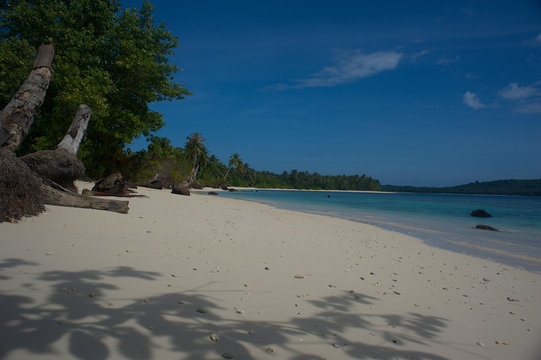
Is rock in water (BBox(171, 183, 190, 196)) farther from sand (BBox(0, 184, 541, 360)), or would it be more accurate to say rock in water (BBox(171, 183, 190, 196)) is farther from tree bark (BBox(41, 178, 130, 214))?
sand (BBox(0, 184, 541, 360))

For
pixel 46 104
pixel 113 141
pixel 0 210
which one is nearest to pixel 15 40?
pixel 46 104

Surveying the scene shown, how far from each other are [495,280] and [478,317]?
272 centimetres

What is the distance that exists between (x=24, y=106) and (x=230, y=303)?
8.30 metres

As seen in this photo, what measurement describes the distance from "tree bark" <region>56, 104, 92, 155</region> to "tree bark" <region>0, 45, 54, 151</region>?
1.30 metres

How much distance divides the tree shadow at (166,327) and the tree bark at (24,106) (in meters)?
5.68

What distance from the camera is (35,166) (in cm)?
736

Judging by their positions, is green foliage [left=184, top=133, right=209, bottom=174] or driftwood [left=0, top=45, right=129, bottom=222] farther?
green foliage [left=184, top=133, right=209, bottom=174]

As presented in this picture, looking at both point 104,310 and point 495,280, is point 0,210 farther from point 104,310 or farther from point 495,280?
point 495,280

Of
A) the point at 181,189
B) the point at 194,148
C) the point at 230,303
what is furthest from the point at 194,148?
the point at 230,303

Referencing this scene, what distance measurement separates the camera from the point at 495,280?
17.6 ft

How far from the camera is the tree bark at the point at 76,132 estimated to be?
884 centimetres

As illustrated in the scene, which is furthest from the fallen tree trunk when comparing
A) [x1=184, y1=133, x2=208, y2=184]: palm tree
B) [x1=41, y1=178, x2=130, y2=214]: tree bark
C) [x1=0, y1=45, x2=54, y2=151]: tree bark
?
[x1=184, y1=133, x2=208, y2=184]: palm tree

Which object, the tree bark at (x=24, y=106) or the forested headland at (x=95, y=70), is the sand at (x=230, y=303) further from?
the forested headland at (x=95, y=70)

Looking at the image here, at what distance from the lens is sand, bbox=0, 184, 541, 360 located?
2172 millimetres
